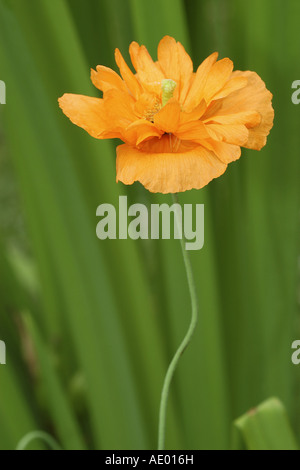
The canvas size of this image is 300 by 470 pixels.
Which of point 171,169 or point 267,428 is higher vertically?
point 171,169

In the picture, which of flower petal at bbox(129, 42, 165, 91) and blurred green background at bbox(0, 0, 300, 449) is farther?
blurred green background at bbox(0, 0, 300, 449)

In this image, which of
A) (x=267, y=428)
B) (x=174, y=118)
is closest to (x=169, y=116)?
(x=174, y=118)

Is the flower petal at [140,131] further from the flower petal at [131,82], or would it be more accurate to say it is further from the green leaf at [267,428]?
the green leaf at [267,428]

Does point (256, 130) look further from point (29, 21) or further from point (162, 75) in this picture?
point (29, 21)

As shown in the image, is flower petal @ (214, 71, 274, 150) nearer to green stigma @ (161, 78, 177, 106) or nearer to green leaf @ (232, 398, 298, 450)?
green stigma @ (161, 78, 177, 106)

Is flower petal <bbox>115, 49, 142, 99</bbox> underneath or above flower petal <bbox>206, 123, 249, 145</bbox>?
above

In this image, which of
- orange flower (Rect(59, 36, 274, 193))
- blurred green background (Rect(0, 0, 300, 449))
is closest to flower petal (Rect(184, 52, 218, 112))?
orange flower (Rect(59, 36, 274, 193))

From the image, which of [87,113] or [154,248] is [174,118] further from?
[154,248]
